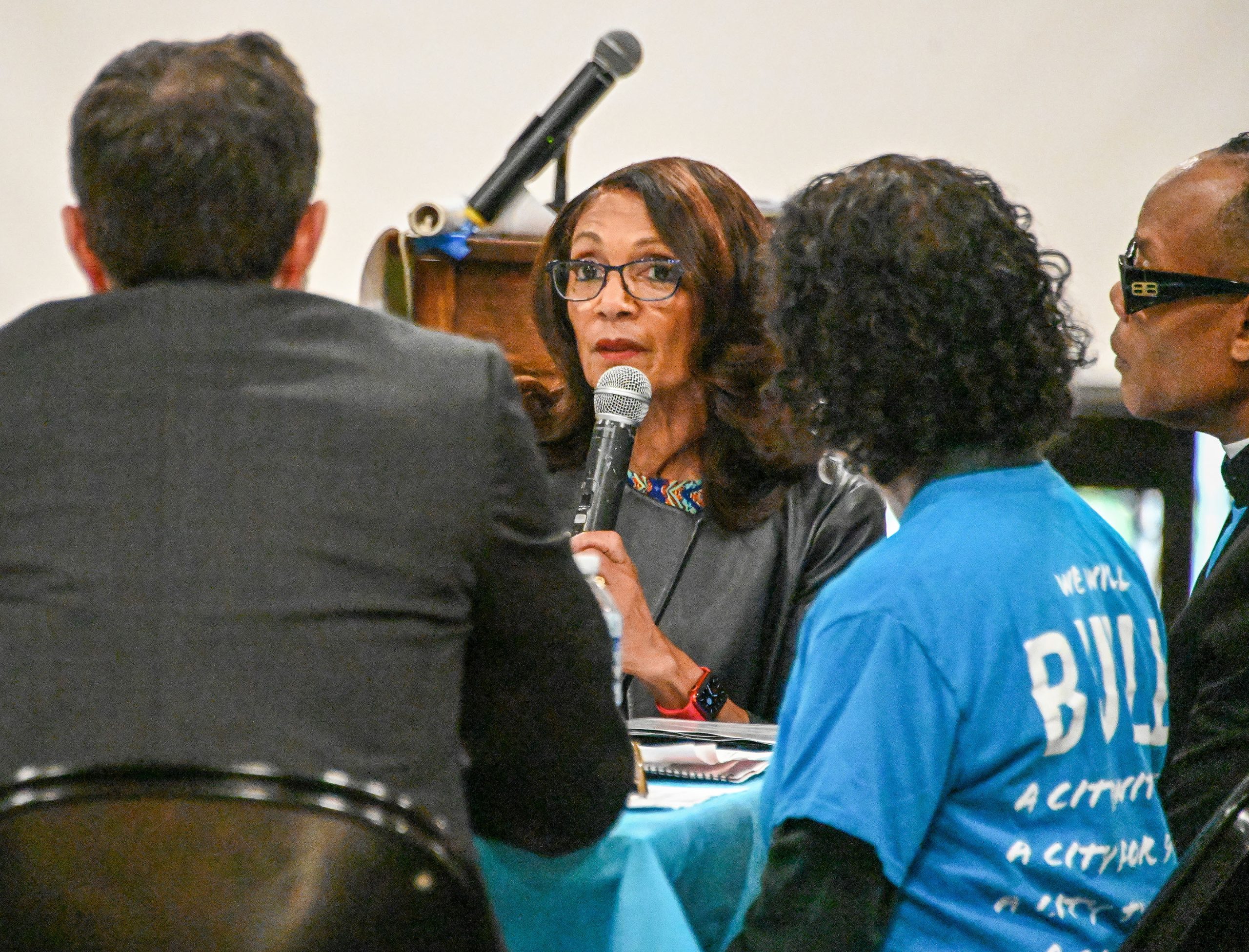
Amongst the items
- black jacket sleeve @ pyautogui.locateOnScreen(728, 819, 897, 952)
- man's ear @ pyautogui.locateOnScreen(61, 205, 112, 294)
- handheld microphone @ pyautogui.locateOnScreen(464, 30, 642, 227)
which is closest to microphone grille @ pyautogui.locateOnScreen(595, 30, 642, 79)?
handheld microphone @ pyautogui.locateOnScreen(464, 30, 642, 227)

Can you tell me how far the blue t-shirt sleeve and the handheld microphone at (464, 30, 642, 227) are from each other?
1.46m

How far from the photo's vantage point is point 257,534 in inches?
37.0

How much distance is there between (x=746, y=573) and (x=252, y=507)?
143 cm

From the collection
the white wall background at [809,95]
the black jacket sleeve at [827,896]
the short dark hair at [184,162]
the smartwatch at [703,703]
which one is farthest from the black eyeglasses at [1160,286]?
the white wall background at [809,95]

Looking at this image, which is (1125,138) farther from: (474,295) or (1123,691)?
(1123,691)

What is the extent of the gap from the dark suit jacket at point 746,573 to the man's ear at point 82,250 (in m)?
1.26

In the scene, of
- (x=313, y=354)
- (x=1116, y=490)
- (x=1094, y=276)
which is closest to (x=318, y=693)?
(x=313, y=354)

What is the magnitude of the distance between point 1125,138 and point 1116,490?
3.50 feet

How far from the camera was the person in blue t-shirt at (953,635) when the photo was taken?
3.56 feet

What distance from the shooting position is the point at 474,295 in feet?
9.25

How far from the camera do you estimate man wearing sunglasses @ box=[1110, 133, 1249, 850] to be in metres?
1.80

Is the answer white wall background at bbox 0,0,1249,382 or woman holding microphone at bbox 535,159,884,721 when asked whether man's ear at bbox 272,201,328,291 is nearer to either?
woman holding microphone at bbox 535,159,884,721

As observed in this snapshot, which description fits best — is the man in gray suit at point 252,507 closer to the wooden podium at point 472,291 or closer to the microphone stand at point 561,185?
the microphone stand at point 561,185

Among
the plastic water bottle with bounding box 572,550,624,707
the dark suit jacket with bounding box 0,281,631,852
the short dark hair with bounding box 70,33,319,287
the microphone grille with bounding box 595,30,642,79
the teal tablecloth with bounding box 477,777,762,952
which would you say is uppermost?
the microphone grille with bounding box 595,30,642,79
